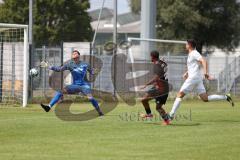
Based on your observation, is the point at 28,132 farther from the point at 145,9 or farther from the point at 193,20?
the point at 193,20

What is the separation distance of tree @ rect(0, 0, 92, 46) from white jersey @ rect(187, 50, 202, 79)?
147 ft

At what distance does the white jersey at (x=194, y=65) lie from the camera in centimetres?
1761

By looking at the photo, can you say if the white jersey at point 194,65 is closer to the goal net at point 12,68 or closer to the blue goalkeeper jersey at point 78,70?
the blue goalkeeper jersey at point 78,70

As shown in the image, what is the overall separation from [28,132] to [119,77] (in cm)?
1929

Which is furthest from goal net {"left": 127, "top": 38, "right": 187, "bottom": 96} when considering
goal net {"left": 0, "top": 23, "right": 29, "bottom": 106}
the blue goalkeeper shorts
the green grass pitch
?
the green grass pitch

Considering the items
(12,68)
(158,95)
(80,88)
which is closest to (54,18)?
(12,68)

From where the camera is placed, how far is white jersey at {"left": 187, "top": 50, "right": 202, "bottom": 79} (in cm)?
1761

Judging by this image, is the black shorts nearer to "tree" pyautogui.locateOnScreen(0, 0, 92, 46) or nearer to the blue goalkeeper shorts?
the blue goalkeeper shorts

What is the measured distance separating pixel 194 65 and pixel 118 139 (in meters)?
4.19

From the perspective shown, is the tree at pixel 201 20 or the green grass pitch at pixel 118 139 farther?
the tree at pixel 201 20

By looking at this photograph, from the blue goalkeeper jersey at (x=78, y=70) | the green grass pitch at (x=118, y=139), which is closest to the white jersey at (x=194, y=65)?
the green grass pitch at (x=118, y=139)

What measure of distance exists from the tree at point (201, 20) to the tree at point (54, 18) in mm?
7011

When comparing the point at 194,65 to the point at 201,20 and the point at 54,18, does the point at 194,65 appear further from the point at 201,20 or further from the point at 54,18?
the point at 54,18

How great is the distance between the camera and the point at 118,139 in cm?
1441
